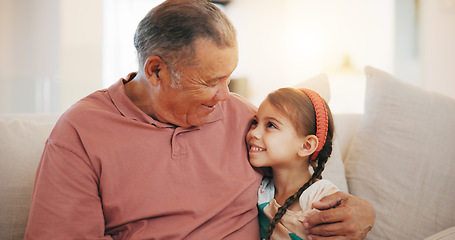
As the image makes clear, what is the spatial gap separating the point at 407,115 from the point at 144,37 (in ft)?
3.54

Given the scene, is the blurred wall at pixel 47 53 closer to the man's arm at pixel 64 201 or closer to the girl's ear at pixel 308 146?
the man's arm at pixel 64 201

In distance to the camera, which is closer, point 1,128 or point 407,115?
point 1,128

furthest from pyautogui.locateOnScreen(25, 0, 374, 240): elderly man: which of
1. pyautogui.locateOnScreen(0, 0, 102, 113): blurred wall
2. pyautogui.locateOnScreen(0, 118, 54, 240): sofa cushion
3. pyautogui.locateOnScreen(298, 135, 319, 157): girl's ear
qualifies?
pyautogui.locateOnScreen(0, 0, 102, 113): blurred wall

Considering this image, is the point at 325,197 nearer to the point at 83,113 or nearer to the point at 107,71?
the point at 83,113

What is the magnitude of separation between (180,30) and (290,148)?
494 millimetres

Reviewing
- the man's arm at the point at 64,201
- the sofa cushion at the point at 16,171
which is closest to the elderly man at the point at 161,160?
the man's arm at the point at 64,201

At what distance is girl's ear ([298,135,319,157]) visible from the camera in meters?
1.26

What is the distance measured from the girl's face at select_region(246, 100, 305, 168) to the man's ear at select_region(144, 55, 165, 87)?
1.12ft

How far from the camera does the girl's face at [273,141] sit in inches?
49.3

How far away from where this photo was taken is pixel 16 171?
4.35 ft

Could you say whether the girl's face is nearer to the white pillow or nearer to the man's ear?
the man's ear

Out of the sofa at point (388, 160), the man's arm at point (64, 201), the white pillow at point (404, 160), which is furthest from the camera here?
the white pillow at point (404, 160)

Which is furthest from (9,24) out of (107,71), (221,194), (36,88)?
(221,194)

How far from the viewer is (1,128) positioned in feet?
4.50
